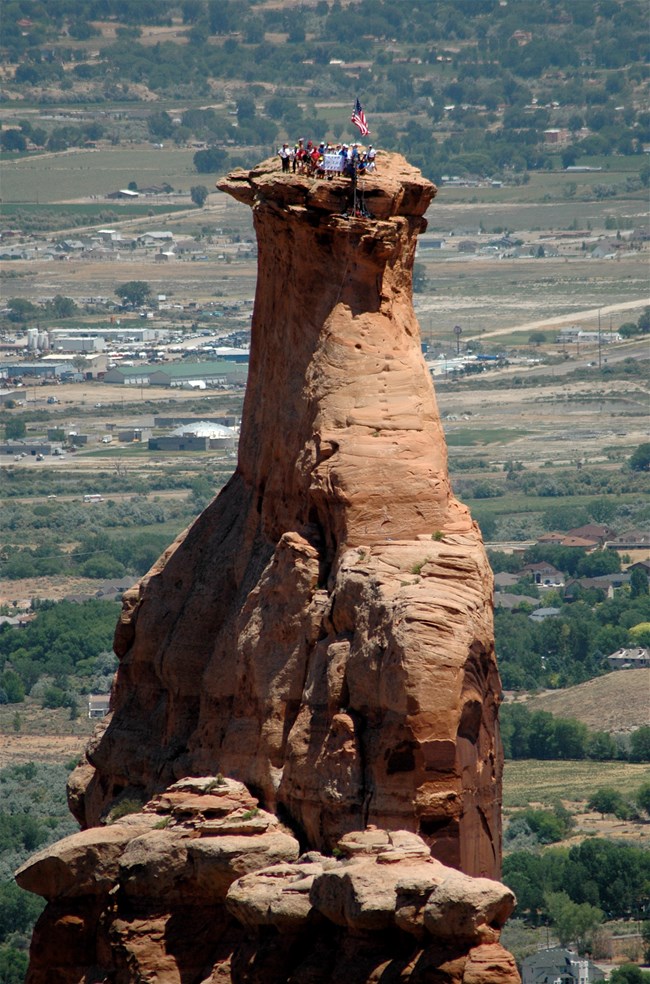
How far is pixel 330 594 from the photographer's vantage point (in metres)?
40.5

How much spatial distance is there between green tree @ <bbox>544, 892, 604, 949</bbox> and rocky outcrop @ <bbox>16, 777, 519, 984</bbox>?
5320 centimetres

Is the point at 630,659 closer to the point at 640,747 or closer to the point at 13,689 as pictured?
the point at 640,747

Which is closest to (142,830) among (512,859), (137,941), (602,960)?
(137,941)

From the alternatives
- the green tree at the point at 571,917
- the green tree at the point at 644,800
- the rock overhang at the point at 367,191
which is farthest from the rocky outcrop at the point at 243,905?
the green tree at the point at 644,800

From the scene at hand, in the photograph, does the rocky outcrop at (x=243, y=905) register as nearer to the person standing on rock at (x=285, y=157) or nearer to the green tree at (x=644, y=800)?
the person standing on rock at (x=285, y=157)

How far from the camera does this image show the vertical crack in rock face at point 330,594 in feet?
124

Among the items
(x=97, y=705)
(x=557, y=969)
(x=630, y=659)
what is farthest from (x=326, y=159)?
(x=630, y=659)

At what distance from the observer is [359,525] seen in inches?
1599

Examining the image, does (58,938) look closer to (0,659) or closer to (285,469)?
(285,469)

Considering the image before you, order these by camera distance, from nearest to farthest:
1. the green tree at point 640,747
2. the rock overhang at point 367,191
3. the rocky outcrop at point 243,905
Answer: the rocky outcrop at point 243,905 → the rock overhang at point 367,191 → the green tree at point 640,747

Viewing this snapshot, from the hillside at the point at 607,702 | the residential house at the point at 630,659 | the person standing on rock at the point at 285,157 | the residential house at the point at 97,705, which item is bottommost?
the residential house at the point at 630,659

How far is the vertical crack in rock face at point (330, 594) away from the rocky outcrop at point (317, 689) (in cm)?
4

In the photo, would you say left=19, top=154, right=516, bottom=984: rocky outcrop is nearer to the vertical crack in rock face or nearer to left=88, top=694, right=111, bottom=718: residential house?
the vertical crack in rock face

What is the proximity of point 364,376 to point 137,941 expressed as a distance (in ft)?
28.4
